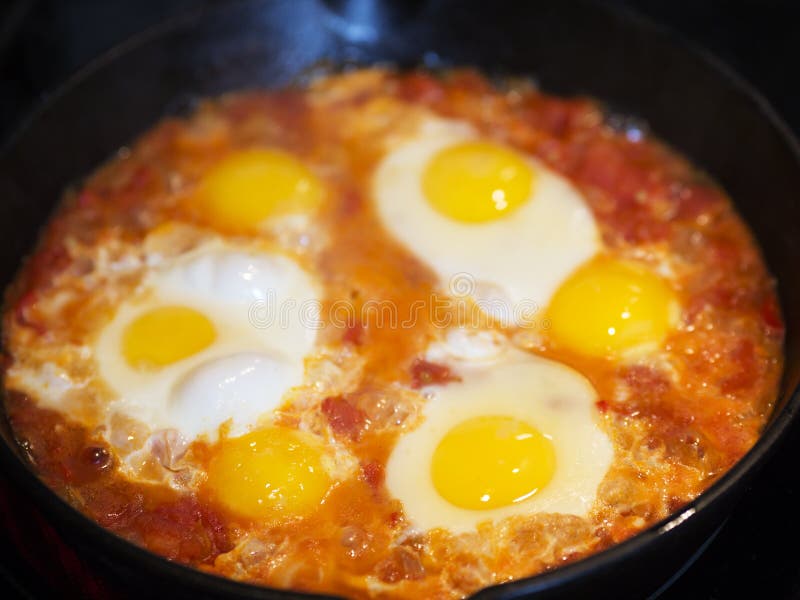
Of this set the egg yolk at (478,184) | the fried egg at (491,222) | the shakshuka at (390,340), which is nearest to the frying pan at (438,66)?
the shakshuka at (390,340)

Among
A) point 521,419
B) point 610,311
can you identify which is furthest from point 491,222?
point 521,419

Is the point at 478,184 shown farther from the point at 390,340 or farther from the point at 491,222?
the point at 390,340

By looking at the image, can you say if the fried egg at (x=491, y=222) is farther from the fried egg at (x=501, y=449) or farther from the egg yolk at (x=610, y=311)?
the fried egg at (x=501, y=449)

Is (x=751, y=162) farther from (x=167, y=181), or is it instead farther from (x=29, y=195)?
(x=29, y=195)

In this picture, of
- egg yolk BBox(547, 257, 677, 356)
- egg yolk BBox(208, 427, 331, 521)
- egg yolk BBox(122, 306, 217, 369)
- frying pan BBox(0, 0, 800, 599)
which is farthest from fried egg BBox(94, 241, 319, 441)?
egg yolk BBox(547, 257, 677, 356)

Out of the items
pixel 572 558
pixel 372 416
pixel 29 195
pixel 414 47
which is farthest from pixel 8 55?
pixel 572 558

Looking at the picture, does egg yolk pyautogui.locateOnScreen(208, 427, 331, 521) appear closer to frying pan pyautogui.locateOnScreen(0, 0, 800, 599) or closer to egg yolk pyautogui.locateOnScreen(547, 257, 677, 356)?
frying pan pyautogui.locateOnScreen(0, 0, 800, 599)
